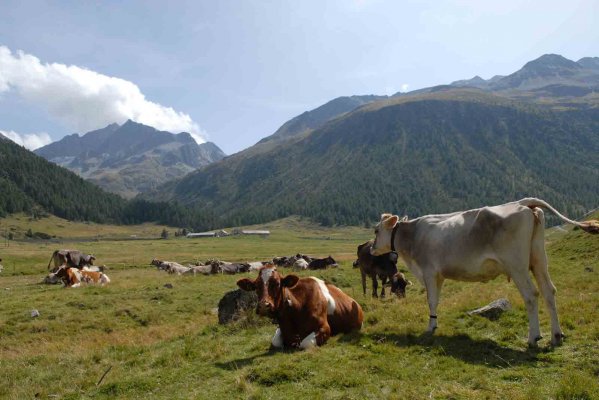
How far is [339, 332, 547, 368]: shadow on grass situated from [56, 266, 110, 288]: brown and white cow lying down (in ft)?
88.9

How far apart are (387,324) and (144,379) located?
650 cm

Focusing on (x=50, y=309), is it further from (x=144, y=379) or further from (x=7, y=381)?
(x=144, y=379)

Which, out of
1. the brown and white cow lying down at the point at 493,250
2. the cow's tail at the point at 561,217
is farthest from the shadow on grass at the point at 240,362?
the cow's tail at the point at 561,217

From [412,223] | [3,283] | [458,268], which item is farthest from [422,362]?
[3,283]

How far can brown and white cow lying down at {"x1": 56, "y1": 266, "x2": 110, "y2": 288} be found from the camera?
32162mm

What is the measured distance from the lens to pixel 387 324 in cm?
1243

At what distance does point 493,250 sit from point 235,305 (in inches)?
375

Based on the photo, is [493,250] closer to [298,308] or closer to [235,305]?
[298,308]

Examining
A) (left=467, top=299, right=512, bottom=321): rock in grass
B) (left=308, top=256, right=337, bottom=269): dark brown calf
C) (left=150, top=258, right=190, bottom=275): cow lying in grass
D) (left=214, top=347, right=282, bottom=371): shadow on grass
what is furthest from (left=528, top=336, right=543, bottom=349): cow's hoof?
(left=150, top=258, right=190, bottom=275): cow lying in grass

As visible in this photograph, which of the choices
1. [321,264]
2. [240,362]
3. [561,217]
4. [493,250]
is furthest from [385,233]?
[321,264]

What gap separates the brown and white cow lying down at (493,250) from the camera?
969 centimetres

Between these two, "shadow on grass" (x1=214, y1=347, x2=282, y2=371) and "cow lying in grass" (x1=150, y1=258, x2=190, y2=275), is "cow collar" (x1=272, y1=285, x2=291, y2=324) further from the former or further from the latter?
"cow lying in grass" (x1=150, y1=258, x2=190, y2=275)

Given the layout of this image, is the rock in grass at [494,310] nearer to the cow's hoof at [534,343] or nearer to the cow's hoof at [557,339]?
the cow's hoof at [534,343]

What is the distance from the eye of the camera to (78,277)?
32.9 m
